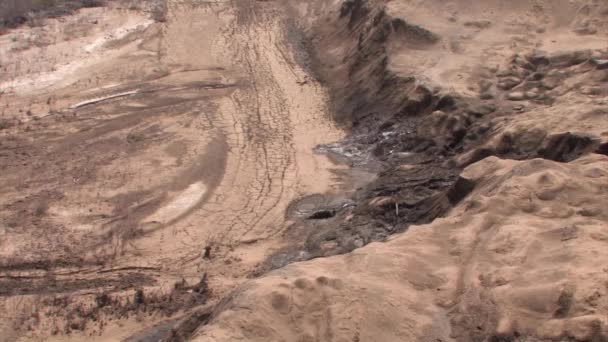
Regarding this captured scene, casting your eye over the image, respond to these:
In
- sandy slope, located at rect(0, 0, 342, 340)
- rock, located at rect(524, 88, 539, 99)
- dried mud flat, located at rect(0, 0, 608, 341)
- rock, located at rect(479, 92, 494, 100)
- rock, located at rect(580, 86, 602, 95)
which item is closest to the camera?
dried mud flat, located at rect(0, 0, 608, 341)

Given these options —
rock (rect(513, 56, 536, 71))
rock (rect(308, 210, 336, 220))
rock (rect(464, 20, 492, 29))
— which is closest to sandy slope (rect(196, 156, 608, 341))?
rock (rect(308, 210, 336, 220))

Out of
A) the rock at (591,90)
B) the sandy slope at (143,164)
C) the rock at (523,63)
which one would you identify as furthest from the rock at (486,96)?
the sandy slope at (143,164)

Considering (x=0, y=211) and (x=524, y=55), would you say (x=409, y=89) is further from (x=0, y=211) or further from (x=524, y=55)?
(x=0, y=211)

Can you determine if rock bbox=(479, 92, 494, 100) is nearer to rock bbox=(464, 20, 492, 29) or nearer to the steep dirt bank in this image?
the steep dirt bank

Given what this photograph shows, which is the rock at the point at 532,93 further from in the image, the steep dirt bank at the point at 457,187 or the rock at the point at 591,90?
the rock at the point at 591,90

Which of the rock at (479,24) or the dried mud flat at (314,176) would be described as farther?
the rock at (479,24)

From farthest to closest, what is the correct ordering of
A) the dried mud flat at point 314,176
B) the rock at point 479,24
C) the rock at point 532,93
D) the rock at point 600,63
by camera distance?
the rock at point 479,24
the rock at point 532,93
the rock at point 600,63
the dried mud flat at point 314,176

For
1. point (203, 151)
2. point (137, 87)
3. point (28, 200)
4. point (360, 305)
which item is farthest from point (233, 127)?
point (360, 305)
